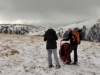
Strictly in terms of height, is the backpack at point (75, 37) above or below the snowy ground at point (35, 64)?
above

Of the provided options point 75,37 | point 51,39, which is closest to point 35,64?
point 51,39

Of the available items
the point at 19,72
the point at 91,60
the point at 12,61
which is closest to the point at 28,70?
the point at 19,72

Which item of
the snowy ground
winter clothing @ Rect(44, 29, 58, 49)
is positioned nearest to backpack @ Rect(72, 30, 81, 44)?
winter clothing @ Rect(44, 29, 58, 49)

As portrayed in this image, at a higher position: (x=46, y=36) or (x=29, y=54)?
(x=46, y=36)

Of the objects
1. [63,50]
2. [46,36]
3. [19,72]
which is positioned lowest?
[19,72]

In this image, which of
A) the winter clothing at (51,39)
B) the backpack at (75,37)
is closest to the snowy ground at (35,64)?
the winter clothing at (51,39)

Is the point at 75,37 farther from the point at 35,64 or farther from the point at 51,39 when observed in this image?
the point at 35,64

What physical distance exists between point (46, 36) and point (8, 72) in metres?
3.61

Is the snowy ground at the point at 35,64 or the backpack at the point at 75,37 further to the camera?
the backpack at the point at 75,37

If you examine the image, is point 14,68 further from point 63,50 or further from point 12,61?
point 63,50

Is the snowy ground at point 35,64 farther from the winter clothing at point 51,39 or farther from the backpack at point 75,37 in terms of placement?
the backpack at point 75,37

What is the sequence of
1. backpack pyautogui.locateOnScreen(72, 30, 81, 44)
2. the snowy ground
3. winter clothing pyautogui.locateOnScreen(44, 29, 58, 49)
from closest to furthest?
the snowy ground, winter clothing pyautogui.locateOnScreen(44, 29, 58, 49), backpack pyautogui.locateOnScreen(72, 30, 81, 44)

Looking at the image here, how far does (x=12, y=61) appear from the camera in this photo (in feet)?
49.3

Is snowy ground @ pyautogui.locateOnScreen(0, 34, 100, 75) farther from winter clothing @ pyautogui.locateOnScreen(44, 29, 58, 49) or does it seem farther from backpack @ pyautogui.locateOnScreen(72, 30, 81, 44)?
backpack @ pyautogui.locateOnScreen(72, 30, 81, 44)
